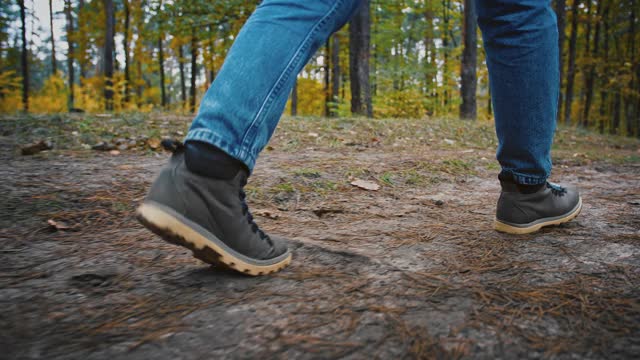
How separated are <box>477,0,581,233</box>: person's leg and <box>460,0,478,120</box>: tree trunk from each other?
294 inches

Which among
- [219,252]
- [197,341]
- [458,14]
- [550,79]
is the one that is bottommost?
[197,341]

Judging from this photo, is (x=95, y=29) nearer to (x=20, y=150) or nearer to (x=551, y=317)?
(x=20, y=150)

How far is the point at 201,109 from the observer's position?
103cm

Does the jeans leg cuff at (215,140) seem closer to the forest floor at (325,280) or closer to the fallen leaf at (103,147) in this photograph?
the forest floor at (325,280)

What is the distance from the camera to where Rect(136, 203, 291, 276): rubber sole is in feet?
3.15

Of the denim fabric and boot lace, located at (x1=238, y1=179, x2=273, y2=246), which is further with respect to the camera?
the denim fabric

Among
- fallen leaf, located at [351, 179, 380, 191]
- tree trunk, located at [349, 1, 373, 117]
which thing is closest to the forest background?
tree trunk, located at [349, 1, 373, 117]

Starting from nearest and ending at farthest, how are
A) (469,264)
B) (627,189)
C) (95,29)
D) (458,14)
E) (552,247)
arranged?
1. (469,264)
2. (552,247)
3. (627,189)
4. (458,14)
5. (95,29)

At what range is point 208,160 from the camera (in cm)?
100

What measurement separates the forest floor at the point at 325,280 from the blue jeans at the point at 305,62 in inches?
14.6

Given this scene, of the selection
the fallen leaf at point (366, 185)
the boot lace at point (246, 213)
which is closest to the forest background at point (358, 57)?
the fallen leaf at point (366, 185)

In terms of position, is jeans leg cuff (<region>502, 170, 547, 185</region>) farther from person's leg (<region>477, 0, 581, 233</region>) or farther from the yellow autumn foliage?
the yellow autumn foliage

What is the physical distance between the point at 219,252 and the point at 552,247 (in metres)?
1.12

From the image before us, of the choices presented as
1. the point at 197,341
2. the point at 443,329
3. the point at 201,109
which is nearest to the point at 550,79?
the point at 443,329
